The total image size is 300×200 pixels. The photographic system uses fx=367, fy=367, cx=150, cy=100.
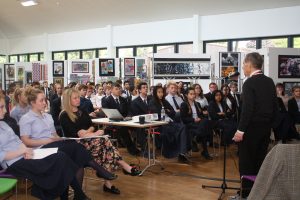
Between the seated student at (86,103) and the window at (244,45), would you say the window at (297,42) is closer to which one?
the window at (244,45)

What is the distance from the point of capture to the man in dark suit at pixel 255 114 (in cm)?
364

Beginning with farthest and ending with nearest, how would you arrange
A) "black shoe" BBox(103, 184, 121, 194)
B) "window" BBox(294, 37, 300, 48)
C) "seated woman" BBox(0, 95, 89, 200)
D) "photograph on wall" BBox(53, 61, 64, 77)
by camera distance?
"photograph on wall" BBox(53, 61, 64, 77) < "window" BBox(294, 37, 300, 48) < "black shoe" BBox(103, 184, 121, 194) < "seated woman" BBox(0, 95, 89, 200)

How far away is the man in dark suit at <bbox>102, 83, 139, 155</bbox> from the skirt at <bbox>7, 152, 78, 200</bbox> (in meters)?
3.34

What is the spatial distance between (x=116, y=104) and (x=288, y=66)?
14.5ft

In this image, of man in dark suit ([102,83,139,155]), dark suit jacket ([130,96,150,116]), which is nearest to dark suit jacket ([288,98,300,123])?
dark suit jacket ([130,96,150,116])

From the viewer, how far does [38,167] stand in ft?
10.7

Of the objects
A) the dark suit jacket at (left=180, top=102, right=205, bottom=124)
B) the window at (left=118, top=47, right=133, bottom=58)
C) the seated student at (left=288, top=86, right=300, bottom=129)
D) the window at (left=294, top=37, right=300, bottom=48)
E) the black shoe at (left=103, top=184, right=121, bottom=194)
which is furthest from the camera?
the window at (left=118, top=47, right=133, bottom=58)

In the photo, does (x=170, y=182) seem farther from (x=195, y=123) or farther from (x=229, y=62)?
(x=229, y=62)

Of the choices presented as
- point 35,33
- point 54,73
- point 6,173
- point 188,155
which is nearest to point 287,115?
point 188,155

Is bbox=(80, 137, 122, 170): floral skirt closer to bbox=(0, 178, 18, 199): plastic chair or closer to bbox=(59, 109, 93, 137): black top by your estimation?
bbox=(59, 109, 93, 137): black top

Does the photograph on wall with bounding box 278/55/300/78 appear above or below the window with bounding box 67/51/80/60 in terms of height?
below

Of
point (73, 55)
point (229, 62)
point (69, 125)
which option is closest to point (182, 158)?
point (69, 125)

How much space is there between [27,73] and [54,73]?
2824 mm

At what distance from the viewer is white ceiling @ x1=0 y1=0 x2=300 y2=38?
34.6 ft
